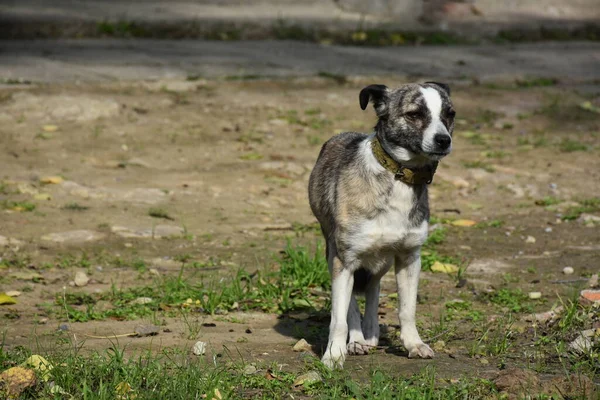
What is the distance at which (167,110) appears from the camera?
10.5m

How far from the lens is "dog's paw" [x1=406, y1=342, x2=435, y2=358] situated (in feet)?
16.8

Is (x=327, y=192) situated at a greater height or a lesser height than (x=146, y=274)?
greater

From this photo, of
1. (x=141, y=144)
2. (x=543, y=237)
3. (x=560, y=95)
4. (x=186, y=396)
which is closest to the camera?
(x=186, y=396)

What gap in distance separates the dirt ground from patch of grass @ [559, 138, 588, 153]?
34mm

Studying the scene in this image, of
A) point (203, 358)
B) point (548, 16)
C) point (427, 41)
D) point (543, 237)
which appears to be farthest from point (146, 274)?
point (548, 16)

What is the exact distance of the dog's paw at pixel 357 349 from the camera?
17.6 ft

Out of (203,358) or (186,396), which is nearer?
(186,396)

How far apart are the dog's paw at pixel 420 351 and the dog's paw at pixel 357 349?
31 cm

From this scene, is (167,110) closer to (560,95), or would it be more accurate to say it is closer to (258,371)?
(560,95)

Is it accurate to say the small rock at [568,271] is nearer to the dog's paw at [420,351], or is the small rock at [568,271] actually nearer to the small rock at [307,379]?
the dog's paw at [420,351]

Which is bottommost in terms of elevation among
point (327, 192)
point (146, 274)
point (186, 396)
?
point (146, 274)

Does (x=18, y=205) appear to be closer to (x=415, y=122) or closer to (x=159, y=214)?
(x=159, y=214)

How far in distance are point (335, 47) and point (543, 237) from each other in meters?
6.31

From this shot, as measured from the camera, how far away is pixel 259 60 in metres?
12.4
